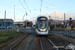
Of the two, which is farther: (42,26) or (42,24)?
(42,24)

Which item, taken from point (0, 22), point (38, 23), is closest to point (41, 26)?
point (38, 23)

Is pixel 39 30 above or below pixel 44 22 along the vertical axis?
below

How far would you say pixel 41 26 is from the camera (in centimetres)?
2145

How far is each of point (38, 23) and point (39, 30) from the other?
4.77 ft

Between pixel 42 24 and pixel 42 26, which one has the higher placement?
pixel 42 24

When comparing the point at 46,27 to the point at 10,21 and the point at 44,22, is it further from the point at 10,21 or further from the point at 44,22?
the point at 10,21

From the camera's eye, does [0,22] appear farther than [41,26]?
Yes

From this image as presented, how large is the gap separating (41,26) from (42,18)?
1584 millimetres

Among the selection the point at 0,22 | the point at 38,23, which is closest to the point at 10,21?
the point at 0,22

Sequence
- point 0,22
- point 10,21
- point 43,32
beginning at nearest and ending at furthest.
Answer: point 43,32, point 0,22, point 10,21

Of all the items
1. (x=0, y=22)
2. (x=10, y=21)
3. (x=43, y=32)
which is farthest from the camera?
(x=10, y=21)

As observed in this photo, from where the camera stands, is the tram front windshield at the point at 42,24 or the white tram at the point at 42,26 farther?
the tram front windshield at the point at 42,24

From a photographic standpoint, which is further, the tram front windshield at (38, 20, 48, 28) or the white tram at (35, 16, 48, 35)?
the tram front windshield at (38, 20, 48, 28)

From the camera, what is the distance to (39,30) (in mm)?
21141
